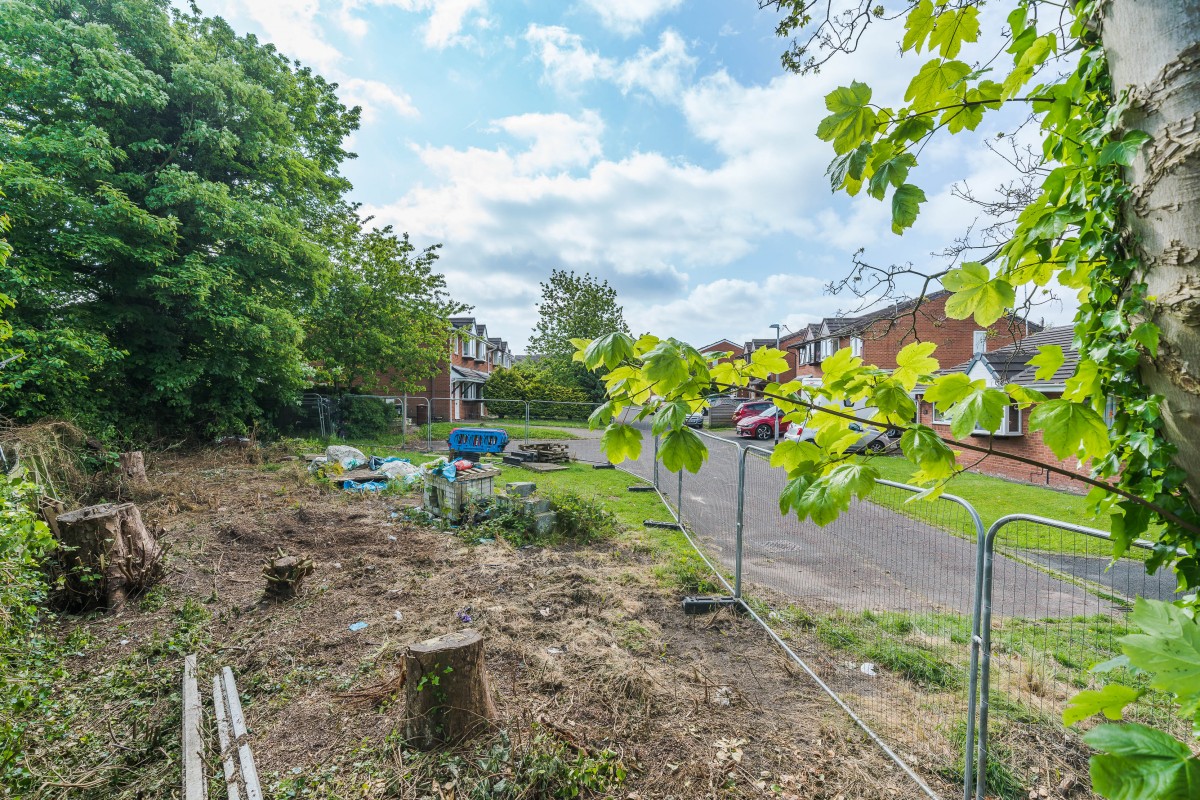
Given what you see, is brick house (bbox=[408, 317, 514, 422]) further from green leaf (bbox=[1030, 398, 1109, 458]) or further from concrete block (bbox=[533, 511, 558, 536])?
green leaf (bbox=[1030, 398, 1109, 458])

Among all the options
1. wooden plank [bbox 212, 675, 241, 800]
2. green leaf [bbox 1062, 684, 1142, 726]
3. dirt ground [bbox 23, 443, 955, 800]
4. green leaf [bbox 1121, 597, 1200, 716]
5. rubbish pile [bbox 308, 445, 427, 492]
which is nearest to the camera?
green leaf [bbox 1121, 597, 1200, 716]

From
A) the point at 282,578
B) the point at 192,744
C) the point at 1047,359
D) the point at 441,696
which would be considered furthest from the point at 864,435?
the point at 282,578

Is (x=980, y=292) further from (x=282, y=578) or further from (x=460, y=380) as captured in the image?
(x=460, y=380)

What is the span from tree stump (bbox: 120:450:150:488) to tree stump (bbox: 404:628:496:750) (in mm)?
9139

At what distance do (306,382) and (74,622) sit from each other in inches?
495

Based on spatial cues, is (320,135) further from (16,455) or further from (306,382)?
(16,455)

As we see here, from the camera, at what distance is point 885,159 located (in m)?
1.38

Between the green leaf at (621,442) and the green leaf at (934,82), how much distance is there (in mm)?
1181

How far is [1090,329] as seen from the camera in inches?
40.8

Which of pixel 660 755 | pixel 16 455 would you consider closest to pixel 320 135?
pixel 16 455

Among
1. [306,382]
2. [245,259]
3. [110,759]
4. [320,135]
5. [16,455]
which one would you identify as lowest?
[110,759]

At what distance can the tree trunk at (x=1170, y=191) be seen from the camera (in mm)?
786

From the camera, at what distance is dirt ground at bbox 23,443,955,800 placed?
312cm

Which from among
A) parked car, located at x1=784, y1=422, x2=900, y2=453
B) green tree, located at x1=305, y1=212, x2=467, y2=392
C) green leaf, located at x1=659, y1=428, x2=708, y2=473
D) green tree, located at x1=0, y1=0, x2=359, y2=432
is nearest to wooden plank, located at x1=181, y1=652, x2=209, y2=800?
green leaf, located at x1=659, y1=428, x2=708, y2=473
